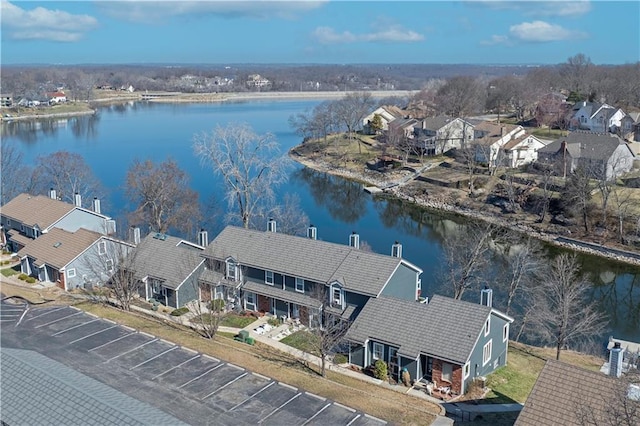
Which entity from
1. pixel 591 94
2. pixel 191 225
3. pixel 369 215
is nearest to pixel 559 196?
pixel 369 215

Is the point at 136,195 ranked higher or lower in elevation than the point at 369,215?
higher

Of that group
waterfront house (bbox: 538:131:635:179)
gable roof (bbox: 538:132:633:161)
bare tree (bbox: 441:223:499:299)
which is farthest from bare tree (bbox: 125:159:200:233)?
gable roof (bbox: 538:132:633:161)

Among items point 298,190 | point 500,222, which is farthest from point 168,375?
point 298,190

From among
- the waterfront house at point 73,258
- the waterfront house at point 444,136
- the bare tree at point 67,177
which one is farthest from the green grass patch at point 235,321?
the waterfront house at point 444,136

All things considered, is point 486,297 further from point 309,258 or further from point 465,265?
point 309,258

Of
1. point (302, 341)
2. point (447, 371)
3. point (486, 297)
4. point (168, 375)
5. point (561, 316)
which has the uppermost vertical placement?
point (486, 297)

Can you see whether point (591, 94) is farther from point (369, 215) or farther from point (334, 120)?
point (369, 215)

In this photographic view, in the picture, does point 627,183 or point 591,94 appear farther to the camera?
point 591,94
